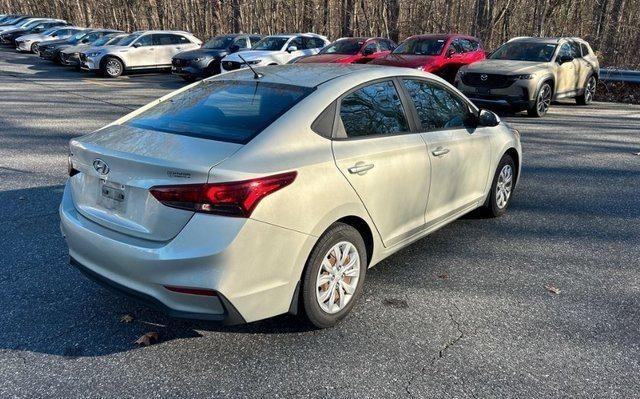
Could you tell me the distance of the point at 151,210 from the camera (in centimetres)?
280

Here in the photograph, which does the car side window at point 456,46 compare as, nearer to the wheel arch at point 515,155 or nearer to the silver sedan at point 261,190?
the wheel arch at point 515,155

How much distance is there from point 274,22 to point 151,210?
97.4 ft

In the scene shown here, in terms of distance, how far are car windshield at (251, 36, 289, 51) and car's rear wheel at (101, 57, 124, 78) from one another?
5620 mm

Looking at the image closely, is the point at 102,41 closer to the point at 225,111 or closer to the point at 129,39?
the point at 129,39

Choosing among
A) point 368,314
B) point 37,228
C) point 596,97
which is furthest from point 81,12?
point 368,314

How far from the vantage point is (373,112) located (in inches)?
147

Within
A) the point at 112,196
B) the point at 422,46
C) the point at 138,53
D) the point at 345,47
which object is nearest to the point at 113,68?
the point at 138,53

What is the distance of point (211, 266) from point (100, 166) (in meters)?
0.99

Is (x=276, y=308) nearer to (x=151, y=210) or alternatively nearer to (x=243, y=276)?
(x=243, y=276)

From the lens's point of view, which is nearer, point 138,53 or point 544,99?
point 544,99

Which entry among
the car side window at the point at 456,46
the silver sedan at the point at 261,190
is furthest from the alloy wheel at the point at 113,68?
the silver sedan at the point at 261,190

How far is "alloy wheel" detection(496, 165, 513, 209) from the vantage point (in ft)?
17.4

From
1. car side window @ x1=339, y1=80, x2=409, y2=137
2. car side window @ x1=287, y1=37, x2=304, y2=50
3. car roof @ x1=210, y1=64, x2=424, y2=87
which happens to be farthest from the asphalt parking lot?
car side window @ x1=287, y1=37, x2=304, y2=50

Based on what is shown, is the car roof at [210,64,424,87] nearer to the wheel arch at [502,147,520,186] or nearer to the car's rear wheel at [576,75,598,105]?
the wheel arch at [502,147,520,186]
